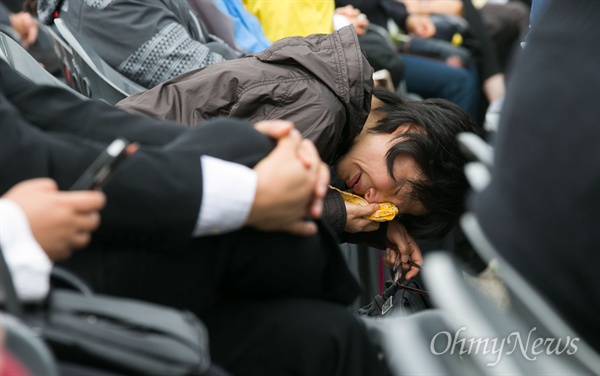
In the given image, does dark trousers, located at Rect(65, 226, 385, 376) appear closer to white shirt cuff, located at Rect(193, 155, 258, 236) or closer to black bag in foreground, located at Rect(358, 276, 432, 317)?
white shirt cuff, located at Rect(193, 155, 258, 236)

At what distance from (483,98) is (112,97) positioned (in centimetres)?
308

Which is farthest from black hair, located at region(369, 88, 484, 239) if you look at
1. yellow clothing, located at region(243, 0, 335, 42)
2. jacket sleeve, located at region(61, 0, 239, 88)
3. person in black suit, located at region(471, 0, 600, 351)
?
yellow clothing, located at region(243, 0, 335, 42)

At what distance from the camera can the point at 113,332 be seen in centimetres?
136

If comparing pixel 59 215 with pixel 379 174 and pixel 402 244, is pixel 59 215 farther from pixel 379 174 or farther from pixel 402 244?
pixel 402 244

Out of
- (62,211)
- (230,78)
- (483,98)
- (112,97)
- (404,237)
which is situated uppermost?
(62,211)

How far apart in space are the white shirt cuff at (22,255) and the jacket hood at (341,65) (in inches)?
45.7

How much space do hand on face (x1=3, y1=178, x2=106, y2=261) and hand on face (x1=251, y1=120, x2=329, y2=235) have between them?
0.27 metres

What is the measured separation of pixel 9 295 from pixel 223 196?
37 cm

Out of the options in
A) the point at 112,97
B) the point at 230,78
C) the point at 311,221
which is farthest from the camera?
the point at 112,97

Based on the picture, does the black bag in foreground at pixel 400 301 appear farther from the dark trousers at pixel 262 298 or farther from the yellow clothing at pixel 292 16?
the yellow clothing at pixel 292 16

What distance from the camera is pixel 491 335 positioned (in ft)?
4.81

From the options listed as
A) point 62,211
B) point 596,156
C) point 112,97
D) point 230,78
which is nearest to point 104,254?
point 62,211

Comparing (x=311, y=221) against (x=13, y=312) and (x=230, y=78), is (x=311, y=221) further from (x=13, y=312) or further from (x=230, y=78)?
(x=230, y=78)

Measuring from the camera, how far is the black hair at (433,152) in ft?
8.16
